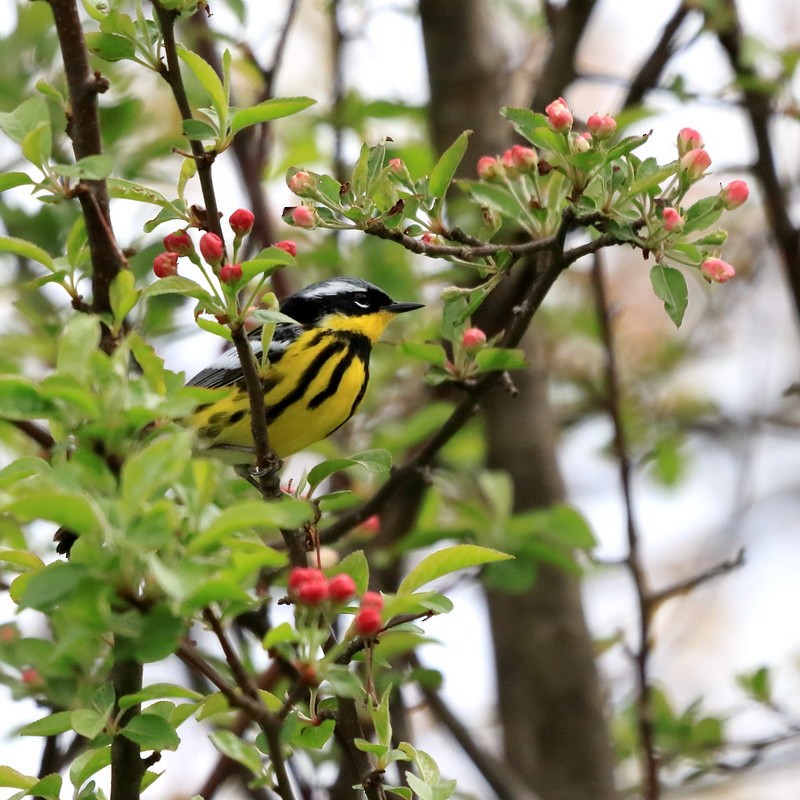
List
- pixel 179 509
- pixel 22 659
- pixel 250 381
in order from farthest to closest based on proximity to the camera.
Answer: pixel 22 659 → pixel 250 381 → pixel 179 509

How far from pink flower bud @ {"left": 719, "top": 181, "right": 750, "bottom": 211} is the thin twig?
1.41 metres

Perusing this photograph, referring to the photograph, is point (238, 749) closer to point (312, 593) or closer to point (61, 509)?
point (312, 593)

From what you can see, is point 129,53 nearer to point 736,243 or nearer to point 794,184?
point 794,184

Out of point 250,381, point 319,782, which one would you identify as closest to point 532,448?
point 319,782

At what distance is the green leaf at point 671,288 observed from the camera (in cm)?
211

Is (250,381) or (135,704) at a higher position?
(250,381)

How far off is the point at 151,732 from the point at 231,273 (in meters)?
0.70

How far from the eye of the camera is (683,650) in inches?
340

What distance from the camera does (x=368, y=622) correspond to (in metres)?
1.64

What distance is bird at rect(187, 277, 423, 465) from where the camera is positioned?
150 inches

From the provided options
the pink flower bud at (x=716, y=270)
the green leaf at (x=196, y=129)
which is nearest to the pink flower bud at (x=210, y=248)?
the green leaf at (x=196, y=129)

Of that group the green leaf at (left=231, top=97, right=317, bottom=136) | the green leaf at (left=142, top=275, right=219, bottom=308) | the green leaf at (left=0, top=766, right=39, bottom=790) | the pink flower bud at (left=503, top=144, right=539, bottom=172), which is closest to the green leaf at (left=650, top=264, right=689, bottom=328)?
the pink flower bud at (left=503, top=144, right=539, bottom=172)

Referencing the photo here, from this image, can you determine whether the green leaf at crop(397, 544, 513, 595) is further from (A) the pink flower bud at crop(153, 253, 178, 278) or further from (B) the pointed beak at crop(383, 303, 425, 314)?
(B) the pointed beak at crop(383, 303, 425, 314)

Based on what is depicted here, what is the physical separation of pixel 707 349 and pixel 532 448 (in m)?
2.26
